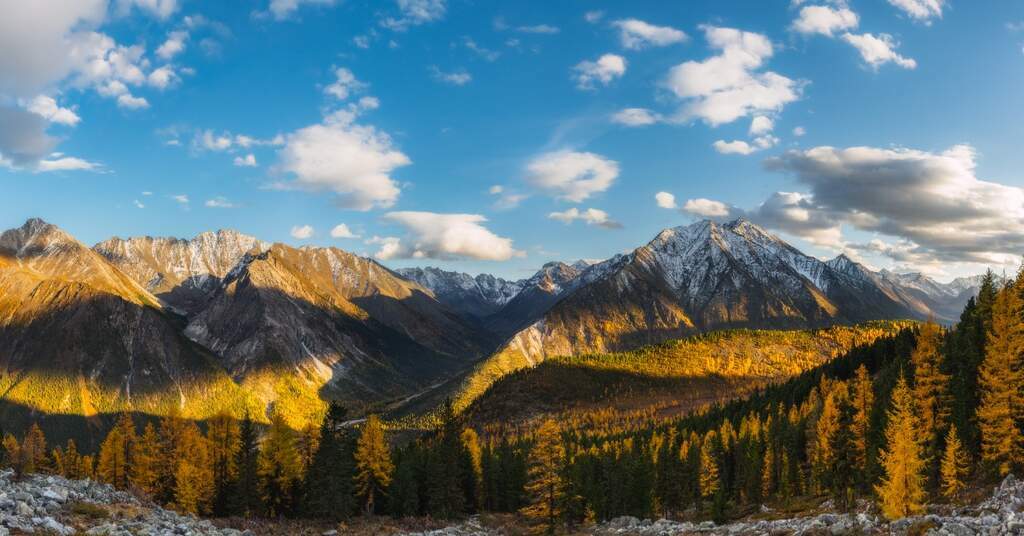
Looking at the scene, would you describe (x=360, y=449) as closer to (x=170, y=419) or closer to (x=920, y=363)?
(x=170, y=419)

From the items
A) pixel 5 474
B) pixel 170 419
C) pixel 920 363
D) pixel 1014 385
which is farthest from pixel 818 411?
pixel 5 474

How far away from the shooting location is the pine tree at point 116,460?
262 feet

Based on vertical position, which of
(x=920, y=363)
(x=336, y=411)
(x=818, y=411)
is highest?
(x=920, y=363)

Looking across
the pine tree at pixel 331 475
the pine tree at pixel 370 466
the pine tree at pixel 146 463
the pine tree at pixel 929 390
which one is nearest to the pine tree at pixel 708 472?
the pine tree at pixel 929 390

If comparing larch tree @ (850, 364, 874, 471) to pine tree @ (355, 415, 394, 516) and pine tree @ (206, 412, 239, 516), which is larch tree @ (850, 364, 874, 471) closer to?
pine tree @ (355, 415, 394, 516)

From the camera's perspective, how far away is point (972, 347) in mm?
71312

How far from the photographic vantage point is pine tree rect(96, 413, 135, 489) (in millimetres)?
79875

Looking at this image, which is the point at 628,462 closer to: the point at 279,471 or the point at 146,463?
the point at 279,471

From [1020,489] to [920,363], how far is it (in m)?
35.3

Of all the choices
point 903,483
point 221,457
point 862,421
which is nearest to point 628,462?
point 862,421

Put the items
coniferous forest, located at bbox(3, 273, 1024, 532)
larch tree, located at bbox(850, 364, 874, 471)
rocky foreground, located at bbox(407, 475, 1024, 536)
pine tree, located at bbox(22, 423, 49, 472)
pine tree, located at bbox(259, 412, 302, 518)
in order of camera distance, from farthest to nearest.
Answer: pine tree, located at bbox(22, 423, 49, 472)
larch tree, located at bbox(850, 364, 874, 471)
pine tree, located at bbox(259, 412, 302, 518)
coniferous forest, located at bbox(3, 273, 1024, 532)
rocky foreground, located at bbox(407, 475, 1024, 536)

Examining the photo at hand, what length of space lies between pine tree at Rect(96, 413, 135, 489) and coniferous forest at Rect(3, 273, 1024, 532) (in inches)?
6.8

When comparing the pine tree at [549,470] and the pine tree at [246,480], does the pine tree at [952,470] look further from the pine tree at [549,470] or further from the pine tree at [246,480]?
the pine tree at [246,480]

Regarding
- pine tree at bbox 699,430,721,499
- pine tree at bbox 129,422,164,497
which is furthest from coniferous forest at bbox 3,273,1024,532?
pine tree at bbox 699,430,721,499
